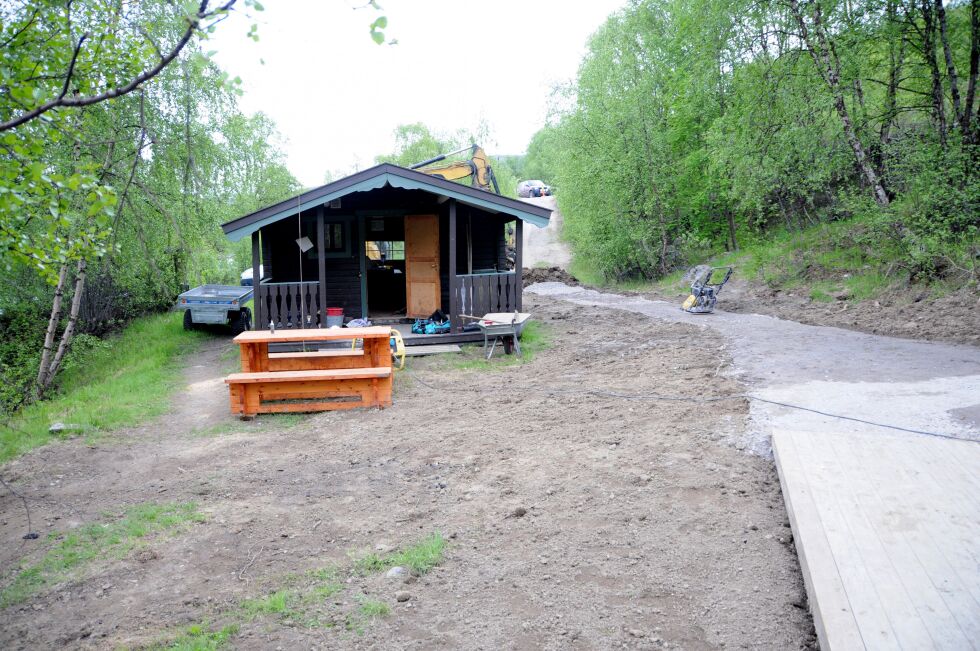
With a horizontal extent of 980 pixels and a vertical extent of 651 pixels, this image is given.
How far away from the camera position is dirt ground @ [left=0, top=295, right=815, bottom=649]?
3.27 meters

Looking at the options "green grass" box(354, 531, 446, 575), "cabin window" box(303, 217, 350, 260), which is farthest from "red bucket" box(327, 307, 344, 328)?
"green grass" box(354, 531, 446, 575)

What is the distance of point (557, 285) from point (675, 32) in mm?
9617

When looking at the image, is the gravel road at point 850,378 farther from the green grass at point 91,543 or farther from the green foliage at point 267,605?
the green grass at point 91,543

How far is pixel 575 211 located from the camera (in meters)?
24.8

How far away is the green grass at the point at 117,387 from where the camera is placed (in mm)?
7391

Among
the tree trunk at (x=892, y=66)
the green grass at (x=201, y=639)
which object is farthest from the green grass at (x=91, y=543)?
the tree trunk at (x=892, y=66)

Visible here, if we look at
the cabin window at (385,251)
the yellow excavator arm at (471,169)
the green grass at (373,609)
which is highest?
the yellow excavator arm at (471,169)

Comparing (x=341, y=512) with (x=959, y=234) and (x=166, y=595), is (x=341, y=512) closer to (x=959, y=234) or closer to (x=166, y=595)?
(x=166, y=595)

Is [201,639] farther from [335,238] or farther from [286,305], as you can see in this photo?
[335,238]

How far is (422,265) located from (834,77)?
8.80 m

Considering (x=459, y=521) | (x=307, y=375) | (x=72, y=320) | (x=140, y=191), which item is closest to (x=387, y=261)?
(x=140, y=191)

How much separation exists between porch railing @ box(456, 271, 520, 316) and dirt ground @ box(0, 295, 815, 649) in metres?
4.13

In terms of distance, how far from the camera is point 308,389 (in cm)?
786

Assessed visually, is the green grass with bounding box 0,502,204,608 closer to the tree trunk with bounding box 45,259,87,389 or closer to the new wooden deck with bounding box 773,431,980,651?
the new wooden deck with bounding box 773,431,980,651
